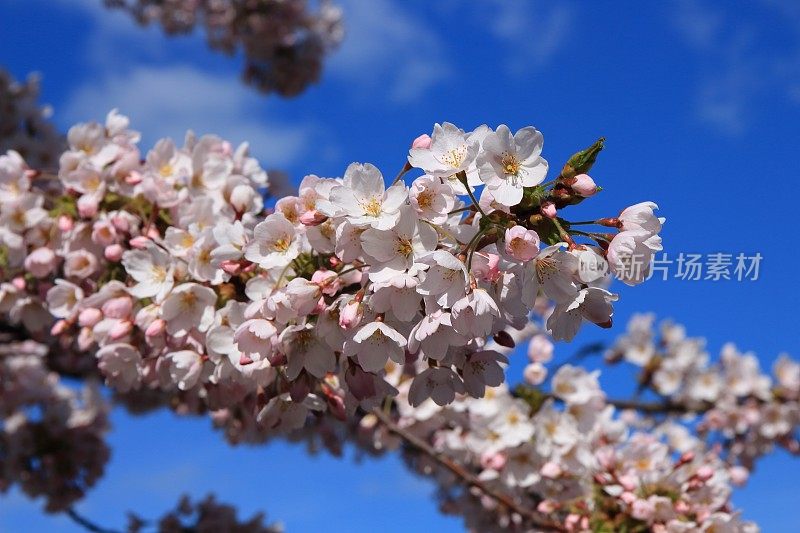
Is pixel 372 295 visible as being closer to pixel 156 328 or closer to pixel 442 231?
pixel 442 231

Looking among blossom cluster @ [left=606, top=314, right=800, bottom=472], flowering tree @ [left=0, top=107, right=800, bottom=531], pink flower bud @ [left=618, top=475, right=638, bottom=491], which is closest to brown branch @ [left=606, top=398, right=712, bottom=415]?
blossom cluster @ [left=606, top=314, right=800, bottom=472]

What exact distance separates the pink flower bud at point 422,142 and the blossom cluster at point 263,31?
8.67 m

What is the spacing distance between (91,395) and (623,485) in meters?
7.31

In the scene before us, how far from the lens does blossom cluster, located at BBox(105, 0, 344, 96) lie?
10.5 metres

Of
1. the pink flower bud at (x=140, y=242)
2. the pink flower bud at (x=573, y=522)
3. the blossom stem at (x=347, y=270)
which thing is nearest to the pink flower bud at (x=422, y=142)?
the blossom stem at (x=347, y=270)

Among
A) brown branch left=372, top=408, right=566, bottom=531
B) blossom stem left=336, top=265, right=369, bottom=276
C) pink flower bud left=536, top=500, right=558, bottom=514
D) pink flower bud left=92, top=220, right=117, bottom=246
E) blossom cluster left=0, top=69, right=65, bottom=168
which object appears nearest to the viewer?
blossom stem left=336, top=265, right=369, bottom=276

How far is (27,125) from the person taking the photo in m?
6.60

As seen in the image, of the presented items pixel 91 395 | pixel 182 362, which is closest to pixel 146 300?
pixel 182 362

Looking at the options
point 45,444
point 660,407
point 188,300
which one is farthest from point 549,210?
point 45,444

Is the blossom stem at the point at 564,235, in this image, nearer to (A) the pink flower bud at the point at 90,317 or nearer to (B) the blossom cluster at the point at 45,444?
(A) the pink flower bud at the point at 90,317

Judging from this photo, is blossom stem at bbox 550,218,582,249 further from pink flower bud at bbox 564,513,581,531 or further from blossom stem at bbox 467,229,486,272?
pink flower bud at bbox 564,513,581,531

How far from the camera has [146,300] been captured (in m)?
2.96

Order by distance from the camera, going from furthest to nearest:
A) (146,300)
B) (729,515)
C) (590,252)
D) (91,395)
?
(91,395) < (729,515) < (146,300) < (590,252)

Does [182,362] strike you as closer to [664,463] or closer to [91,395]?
[664,463]
